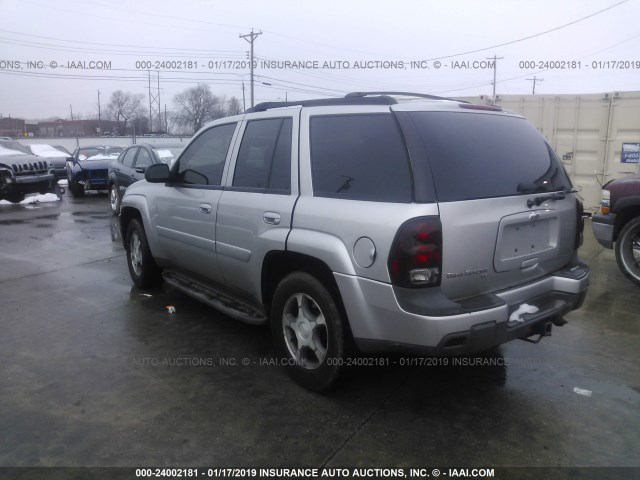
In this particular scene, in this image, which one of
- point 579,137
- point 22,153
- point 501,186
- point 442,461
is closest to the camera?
point 442,461

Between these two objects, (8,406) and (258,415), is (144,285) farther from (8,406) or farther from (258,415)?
(258,415)

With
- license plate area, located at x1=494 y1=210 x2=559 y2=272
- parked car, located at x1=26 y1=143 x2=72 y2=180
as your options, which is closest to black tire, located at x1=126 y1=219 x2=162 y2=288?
license plate area, located at x1=494 y1=210 x2=559 y2=272

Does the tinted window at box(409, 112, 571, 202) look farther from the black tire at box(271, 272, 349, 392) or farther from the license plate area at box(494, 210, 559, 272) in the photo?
the black tire at box(271, 272, 349, 392)

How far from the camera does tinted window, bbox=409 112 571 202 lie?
3004 millimetres

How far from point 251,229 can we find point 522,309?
190 centimetres

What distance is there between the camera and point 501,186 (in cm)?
320

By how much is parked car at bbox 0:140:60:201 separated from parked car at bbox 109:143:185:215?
3.70 m

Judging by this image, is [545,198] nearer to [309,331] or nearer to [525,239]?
[525,239]

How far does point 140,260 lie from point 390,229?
381 centimetres

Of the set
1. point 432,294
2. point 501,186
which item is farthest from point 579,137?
point 432,294

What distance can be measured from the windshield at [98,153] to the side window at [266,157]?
560 inches

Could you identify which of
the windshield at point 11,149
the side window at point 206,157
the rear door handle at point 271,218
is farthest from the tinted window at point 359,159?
the windshield at point 11,149

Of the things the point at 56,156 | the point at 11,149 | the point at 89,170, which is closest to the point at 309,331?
the point at 89,170

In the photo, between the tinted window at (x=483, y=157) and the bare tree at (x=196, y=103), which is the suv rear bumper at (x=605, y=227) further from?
the bare tree at (x=196, y=103)
